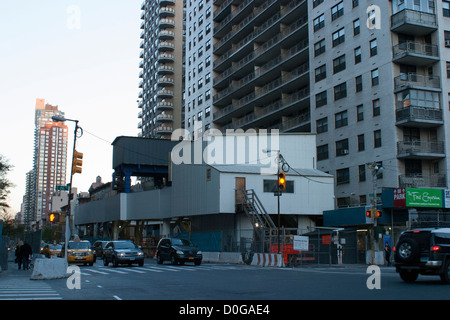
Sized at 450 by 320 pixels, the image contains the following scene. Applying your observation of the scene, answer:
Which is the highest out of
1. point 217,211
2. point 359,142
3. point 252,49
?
point 252,49

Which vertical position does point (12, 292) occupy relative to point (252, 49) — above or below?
below

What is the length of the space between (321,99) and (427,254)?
133 feet

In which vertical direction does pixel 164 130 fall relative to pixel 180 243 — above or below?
above

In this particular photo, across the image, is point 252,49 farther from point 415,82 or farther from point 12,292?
point 12,292

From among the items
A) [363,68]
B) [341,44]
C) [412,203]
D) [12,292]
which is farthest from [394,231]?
[12,292]

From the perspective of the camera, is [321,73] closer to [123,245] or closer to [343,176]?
[343,176]

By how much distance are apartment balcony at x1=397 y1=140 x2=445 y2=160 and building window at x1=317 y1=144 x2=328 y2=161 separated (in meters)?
10.0

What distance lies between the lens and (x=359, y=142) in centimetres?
4959

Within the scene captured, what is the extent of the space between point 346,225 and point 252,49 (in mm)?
37347

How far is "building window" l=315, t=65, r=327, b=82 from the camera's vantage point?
5500 centimetres

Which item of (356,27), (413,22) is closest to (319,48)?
(356,27)

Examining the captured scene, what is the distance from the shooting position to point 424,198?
121ft

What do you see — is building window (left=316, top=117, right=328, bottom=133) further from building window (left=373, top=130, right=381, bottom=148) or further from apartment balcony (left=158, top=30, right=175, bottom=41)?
apartment balcony (left=158, top=30, right=175, bottom=41)

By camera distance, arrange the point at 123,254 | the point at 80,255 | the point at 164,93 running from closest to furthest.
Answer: the point at 123,254 → the point at 80,255 → the point at 164,93
